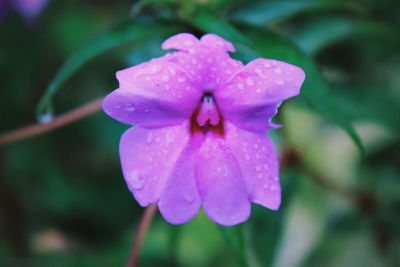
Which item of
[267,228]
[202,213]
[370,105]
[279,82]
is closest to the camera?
[279,82]

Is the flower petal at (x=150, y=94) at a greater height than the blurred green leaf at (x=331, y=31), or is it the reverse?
the flower petal at (x=150, y=94)

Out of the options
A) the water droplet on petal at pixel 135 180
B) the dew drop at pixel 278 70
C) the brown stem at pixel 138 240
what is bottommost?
the brown stem at pixel 138 240

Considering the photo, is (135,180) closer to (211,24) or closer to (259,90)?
(259,90)

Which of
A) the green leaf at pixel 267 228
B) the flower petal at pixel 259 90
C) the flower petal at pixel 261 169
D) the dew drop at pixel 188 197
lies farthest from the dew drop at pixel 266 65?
the green leaf at pixel 267 228

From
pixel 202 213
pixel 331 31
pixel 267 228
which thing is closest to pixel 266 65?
pixel 267 228

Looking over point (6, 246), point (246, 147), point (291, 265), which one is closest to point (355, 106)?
point (291, 265)

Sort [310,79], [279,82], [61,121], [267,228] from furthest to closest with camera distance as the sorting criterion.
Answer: [267,228]
[61,121]
[310,79]
[279,82]

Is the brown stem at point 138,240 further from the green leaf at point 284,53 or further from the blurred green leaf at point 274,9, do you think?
the blurred green leaf at point 274,9
